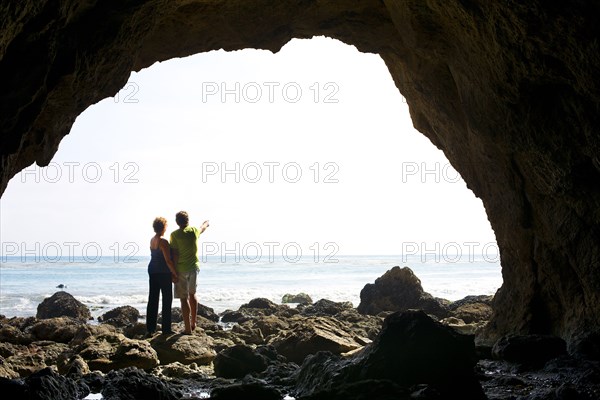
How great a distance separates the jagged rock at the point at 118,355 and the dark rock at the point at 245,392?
2.36 meters

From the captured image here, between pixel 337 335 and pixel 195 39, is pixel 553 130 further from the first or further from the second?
pixel 195 39

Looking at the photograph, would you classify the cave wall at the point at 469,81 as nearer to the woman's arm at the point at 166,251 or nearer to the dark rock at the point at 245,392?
the woman's arm at the point at 166,251

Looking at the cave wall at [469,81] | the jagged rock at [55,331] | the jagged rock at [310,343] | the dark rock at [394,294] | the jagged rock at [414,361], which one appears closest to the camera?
the jagged rock at [414,361]

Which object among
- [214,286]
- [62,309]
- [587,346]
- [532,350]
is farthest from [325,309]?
[214,286]

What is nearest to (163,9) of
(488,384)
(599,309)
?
(488,384)

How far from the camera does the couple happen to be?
29.7ft

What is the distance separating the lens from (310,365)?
5.75 meters

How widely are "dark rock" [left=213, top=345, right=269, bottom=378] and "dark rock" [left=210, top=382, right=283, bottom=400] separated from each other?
137 cm

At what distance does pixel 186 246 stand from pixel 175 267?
344 millimetres

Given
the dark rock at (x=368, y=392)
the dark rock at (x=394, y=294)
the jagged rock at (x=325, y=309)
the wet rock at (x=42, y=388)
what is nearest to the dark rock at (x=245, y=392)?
the dark rock at (x=368, y=392)

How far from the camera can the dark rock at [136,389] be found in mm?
5125

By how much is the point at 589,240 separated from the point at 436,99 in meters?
3.20

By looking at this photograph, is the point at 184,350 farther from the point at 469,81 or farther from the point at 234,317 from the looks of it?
the point at 234,317

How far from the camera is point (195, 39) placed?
880cm
